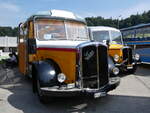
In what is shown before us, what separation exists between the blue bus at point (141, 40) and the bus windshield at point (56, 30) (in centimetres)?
807

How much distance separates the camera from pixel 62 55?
18.4ft

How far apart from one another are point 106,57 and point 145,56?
8.98m

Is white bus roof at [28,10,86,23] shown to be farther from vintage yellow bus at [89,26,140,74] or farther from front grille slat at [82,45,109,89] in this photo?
vintage yellow bus at [89,26,140,74]

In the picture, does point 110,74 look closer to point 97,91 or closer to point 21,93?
point 97,91

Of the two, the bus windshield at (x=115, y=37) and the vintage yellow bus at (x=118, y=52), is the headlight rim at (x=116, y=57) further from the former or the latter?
the bus windshield at (x=115, y=37)

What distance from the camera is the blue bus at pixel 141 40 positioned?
13.8m

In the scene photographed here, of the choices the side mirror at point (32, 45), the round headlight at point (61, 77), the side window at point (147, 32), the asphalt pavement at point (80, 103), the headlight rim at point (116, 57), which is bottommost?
the asphalt pavement at point (80, 103)

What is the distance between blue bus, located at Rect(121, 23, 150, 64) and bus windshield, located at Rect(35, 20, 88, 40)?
807 centimetres

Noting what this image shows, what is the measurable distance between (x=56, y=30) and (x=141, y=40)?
31.2 feet

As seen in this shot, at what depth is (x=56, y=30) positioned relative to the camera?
22.1 feet

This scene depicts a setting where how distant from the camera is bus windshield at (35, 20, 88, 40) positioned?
21.7ft

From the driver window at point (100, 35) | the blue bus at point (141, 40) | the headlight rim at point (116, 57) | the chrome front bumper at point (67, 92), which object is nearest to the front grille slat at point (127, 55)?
the headlight rim at point (116, 57)

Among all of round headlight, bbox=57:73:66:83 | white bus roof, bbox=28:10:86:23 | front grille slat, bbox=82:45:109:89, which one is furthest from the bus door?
front grille slat, bbox=82:45:109:89

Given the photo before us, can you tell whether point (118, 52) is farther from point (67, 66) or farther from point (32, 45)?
point (67, 66)
